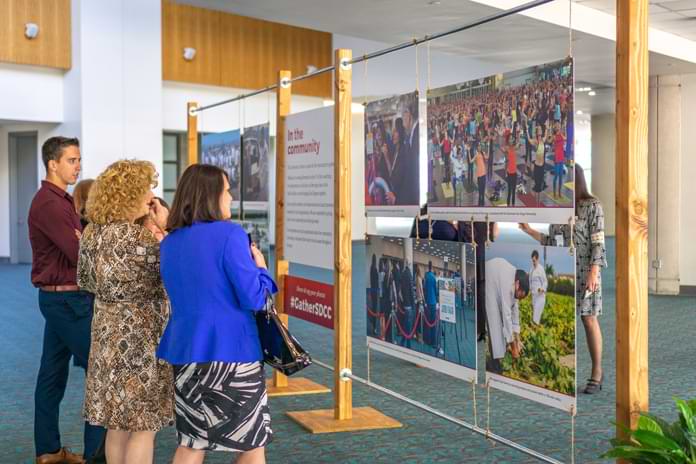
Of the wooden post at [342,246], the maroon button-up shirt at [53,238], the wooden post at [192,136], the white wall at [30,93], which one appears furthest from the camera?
the white wall at [30,93]

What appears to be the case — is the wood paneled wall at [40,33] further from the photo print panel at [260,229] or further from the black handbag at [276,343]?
the black handbag at [276,343]

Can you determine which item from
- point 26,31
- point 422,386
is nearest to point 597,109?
point 26,31

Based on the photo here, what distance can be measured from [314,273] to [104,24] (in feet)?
18.3

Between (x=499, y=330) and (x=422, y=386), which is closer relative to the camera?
(x=499, y=330)

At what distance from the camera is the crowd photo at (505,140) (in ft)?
11.6

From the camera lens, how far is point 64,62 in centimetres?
1427

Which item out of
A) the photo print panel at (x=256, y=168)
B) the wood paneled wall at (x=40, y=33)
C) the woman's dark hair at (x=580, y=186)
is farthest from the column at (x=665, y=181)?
the wood paneled wall at (x=40, y=33)

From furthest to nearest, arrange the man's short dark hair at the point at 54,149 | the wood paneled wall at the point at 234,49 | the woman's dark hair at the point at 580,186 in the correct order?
the wood paneled wall at the point at 234,49, the woman's dark hair at the point at 580,186, the man's short dark hair at the point at 54,149

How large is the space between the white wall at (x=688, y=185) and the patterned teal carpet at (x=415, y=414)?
4.40m

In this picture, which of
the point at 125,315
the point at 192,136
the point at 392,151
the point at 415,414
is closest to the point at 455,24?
the point at 192,136

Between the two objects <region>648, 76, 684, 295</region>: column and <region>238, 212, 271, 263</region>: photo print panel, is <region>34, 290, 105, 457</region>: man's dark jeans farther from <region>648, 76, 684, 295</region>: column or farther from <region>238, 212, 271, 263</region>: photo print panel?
<region>648, 76, 684, 295</region>: column

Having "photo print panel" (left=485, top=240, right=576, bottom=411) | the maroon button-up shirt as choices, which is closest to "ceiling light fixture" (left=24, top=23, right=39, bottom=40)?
the maroon button-up shirt

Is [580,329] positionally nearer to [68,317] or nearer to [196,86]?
[68,317]

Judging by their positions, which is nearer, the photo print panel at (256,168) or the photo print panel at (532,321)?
the photo print panel at (532,321)
